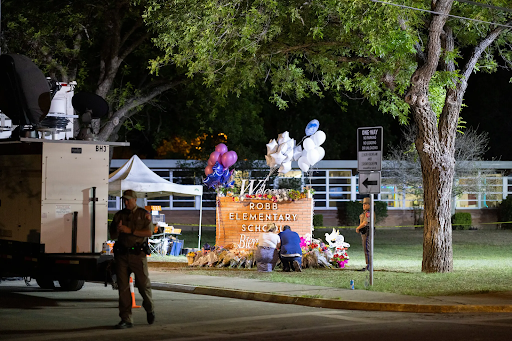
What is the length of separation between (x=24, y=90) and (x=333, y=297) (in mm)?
6510

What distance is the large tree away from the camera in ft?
54.7

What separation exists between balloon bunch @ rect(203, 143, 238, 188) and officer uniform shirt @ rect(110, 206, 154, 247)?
998 centimetres

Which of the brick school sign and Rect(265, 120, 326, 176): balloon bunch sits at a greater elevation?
Rect(265, 120, 326, 176): balloon bunch

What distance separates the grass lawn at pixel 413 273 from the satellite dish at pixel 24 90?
6.53m

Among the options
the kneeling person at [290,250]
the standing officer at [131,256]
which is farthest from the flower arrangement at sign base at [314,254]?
the standing officer at [131,256]

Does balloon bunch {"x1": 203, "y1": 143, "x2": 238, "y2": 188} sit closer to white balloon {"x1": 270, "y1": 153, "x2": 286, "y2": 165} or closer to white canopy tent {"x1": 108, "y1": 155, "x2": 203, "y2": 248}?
white balloon {"x1": 270, "y1": 153, "x2": 286, "y2": 165}

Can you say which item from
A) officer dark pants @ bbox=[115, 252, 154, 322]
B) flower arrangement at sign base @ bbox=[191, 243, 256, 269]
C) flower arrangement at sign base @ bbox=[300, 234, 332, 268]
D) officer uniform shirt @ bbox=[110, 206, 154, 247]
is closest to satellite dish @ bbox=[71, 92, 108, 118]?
officer uniform shirt @ bbox=[110, 206, 154, 247]

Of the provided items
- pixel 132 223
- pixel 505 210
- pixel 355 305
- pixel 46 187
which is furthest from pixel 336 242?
pixel 505 210

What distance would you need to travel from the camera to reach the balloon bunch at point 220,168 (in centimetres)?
2050

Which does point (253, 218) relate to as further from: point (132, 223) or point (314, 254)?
point (132, 223)

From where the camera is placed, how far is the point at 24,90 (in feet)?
40.5

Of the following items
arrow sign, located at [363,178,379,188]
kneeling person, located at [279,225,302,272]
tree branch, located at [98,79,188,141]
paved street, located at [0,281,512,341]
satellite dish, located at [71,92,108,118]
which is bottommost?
paved street, located at [0,281,512,341]

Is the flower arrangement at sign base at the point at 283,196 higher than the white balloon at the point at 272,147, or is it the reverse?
the white balloon at the point at 272,147

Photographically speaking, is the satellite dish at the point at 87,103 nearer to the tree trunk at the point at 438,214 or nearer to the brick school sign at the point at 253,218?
the brick school sign at the point at 253,218
